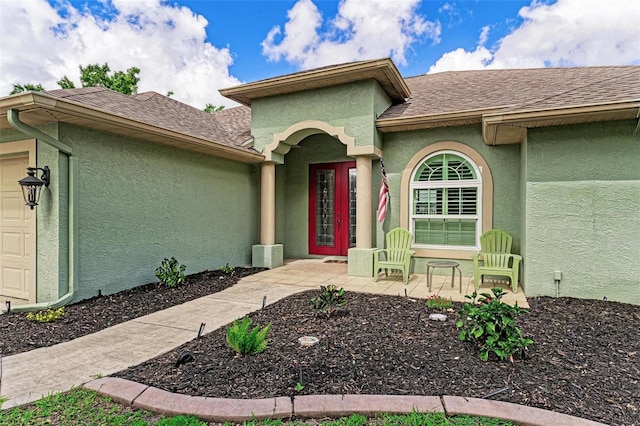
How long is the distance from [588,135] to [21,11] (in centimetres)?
987

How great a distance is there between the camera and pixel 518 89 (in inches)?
276

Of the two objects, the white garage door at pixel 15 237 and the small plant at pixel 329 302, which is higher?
the white garage door at pixel 15 237

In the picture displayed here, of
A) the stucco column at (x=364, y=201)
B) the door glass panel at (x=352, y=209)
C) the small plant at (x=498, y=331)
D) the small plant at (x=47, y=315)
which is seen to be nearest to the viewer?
the small plant at (x=498, y=331)

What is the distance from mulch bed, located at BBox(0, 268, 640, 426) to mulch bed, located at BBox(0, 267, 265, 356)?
2 centimetres

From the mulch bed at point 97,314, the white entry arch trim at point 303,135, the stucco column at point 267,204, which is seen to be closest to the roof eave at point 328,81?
the white entry arch trim at point 303,135

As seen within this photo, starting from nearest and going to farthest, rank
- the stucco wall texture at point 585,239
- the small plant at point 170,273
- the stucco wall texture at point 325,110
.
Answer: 1. the stucco wall texture at point 585,239
2. the small plant at point 170,273
3. the stucco wall texture at point 325,110

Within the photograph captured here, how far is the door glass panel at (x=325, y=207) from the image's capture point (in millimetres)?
9172

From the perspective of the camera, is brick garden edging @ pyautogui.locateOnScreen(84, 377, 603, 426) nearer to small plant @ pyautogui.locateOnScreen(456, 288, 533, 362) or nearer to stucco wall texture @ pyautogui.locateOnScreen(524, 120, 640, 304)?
small plant @ pyautogui.locateOnScreen(456, 288, 533, 362)

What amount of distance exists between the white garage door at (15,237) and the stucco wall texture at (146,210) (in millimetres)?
861

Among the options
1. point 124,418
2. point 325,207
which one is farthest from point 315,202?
point 124,418

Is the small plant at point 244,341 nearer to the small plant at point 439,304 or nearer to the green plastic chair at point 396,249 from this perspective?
the small plant at point 439,304

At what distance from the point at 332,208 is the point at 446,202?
3.26 metres

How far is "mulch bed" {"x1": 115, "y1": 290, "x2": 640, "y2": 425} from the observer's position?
2.44 m

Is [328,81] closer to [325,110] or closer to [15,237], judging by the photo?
[325,110]
